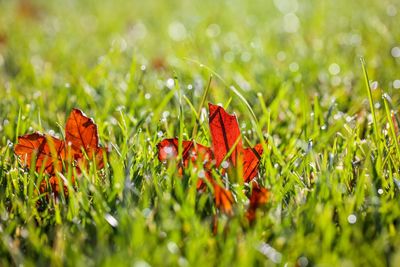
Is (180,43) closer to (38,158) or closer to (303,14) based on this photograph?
(303,14)

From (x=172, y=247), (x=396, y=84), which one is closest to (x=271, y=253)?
(x=172, y=247)

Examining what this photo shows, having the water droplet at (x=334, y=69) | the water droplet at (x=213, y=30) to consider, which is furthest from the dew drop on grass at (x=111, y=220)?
the water droplet at (x=213, y=30)

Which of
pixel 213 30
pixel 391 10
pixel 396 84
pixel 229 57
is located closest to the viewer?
pixel 396 84

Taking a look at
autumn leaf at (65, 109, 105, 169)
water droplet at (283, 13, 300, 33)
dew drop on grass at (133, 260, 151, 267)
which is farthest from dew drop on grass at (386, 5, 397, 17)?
dew drop on grass at (133, 260, 151, 267)

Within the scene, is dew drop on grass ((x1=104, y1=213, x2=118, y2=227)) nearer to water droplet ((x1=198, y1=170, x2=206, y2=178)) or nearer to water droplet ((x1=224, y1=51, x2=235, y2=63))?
water droplet ((x1=198, y1=170, x2=206, y2=178))

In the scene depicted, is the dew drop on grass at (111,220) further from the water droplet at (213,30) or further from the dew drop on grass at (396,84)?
the water droplet at (213,30)

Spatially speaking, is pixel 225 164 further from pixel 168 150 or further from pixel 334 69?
pixel 334 69

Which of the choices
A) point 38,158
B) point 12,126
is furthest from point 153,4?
point 38,158
